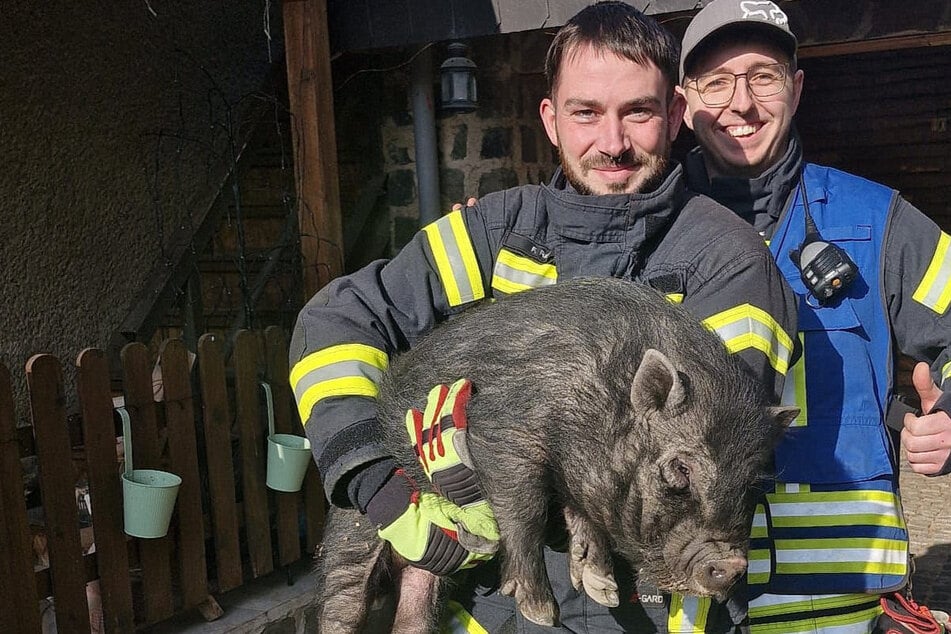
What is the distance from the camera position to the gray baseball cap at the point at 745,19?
284cm

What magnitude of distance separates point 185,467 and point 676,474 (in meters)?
3.32

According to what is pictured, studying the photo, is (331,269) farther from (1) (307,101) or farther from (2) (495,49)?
(2) (495,49)

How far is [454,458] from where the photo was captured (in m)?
2.18

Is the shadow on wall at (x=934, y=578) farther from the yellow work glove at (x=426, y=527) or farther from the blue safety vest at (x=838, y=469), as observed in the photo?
the yellow work glove at (x=426, y=527)

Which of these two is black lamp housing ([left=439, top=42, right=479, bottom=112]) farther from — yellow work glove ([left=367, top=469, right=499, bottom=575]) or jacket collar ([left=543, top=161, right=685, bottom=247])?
yellow work glove ([left=367, top=469, right=499, bottom=575])

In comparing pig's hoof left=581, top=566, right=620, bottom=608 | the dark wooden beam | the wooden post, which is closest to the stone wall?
the wooden post

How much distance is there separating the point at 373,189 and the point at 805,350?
4806 mm

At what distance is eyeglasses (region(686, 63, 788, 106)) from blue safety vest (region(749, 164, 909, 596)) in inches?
24.8

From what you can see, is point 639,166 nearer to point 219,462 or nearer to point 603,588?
point 603,588

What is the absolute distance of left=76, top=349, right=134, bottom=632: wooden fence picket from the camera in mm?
4281

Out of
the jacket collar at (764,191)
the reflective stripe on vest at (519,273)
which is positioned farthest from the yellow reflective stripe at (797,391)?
the reflective stripe on vest at (519,273)

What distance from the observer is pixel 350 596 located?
289 cm

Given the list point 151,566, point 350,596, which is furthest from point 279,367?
point 350,596

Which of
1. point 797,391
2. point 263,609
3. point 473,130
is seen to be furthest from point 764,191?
point 473,130
